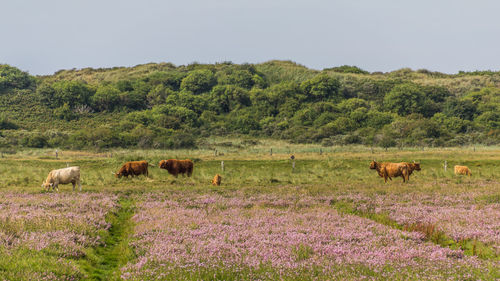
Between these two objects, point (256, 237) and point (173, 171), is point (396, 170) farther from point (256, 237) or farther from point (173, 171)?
point (256, 237)

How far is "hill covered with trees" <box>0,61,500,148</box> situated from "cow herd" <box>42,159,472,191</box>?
147ft

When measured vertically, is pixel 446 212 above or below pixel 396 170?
above

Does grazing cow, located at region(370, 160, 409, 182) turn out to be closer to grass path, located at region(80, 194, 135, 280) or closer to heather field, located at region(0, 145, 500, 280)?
heather field, located at region(0, 145, 500, 280)

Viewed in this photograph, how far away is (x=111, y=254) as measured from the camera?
10.9m

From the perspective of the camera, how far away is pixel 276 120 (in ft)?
386

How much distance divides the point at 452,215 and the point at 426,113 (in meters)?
112

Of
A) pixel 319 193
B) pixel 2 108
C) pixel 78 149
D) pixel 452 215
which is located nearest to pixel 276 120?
pixel 78 149

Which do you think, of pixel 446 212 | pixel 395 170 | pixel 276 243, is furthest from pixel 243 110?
pixel 276 243

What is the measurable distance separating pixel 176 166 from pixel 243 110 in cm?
9253

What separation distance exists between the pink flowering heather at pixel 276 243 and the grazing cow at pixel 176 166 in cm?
1771

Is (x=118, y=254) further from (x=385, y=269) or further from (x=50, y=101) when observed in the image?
(x=50, y=101)

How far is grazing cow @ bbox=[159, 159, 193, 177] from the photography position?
111ft

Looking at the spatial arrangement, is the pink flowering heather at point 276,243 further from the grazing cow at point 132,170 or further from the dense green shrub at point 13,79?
the dense green shrub at point 13,79

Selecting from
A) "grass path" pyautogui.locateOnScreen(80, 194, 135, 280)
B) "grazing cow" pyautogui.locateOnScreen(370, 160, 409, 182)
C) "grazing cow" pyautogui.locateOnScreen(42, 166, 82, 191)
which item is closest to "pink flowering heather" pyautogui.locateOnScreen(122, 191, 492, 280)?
"grass path" pyautogui.locateOnScreen(80, 194, 135, 280)
